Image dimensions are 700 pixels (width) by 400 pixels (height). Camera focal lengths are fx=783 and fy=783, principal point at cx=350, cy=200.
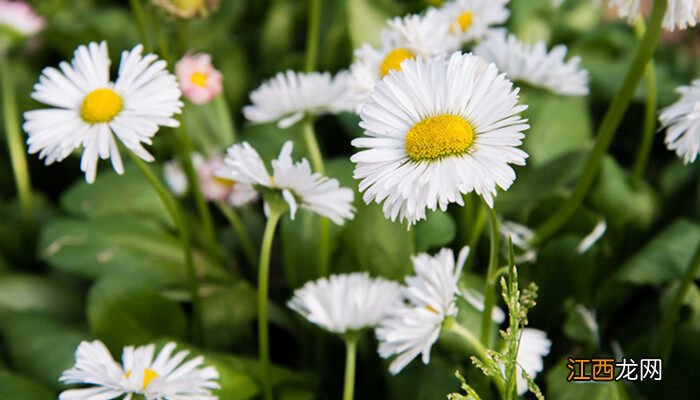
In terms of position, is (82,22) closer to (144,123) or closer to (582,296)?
(144,123)

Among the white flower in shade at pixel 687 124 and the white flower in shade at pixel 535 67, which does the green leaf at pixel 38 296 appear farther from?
the white flower in shade at pixel 687 124

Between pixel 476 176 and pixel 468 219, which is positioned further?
pixel 468 219

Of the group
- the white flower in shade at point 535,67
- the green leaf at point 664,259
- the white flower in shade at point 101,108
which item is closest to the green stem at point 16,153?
the white flower in shade at point 101,108

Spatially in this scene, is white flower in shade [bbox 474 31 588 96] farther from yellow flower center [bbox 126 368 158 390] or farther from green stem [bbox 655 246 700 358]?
yellow flower center [bbox 126 368 158 390]

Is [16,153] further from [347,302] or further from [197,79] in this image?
[347,302]

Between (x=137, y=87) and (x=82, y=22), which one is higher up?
(x=82, y=22)

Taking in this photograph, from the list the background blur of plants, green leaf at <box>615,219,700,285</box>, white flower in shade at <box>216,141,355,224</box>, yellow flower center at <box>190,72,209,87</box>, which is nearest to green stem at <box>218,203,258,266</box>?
the background blur of plants

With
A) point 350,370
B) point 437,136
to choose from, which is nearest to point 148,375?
point 350,370

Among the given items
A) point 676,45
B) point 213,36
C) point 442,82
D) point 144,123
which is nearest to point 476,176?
point 442,82
